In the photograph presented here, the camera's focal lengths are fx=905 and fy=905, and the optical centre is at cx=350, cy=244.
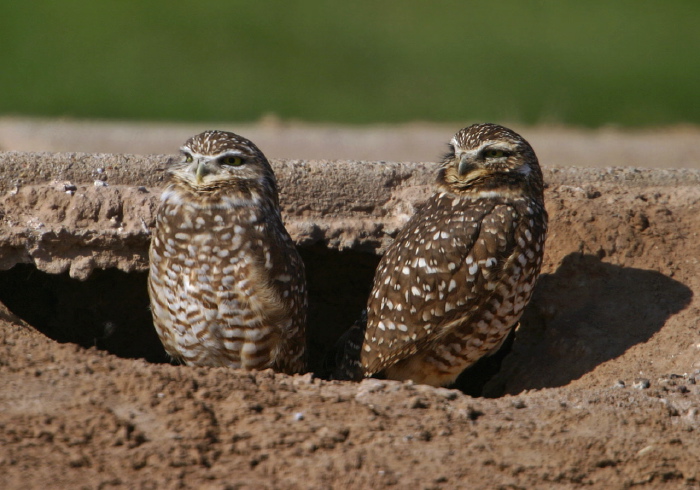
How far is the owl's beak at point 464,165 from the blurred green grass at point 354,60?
1015cm

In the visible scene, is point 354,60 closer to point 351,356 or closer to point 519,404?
point 351,356

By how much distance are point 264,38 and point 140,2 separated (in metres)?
2.52

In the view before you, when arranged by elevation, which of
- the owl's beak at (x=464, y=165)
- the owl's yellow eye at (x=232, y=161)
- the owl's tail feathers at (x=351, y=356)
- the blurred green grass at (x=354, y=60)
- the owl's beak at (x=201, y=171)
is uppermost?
the blurred green grass at (x=354, y=60)

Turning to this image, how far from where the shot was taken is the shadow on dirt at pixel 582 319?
4.87 m

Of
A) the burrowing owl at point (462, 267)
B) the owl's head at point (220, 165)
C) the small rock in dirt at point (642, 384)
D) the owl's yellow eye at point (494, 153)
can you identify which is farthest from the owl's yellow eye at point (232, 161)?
the small rock in dirt at point (642, 384)

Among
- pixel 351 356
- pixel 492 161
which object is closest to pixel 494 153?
pixel 492 161

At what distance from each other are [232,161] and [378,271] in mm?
999

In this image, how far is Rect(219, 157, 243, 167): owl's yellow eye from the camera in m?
4.46

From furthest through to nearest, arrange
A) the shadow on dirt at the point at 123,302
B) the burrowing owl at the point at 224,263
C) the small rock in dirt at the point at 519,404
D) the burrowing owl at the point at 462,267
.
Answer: the shadow on dirt at the point at 123,302
the burrowing owl at the point at 462,267
the burrowing owl at the point at 224,263
the small rock in dirt at the point at 519,404

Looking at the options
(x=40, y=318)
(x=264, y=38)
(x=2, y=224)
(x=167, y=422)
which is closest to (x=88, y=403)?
(x=167, y=422)

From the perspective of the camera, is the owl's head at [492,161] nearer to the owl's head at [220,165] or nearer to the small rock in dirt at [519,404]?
the owl's head at [220,165]

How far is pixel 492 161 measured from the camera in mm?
4734

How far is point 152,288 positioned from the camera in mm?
4605

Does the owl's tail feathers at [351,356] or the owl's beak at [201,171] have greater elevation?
the owl's beak at [201,171]
